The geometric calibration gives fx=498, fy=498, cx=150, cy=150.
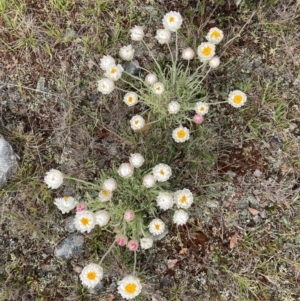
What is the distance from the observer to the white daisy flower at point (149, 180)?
8.13 ft

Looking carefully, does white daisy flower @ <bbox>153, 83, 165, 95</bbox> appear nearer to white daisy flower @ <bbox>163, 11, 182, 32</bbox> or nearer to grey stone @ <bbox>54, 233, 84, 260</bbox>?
white daisy flower @ <bbox>163, 11, 182, 32</bbox>

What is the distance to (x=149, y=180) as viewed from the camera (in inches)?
97.6

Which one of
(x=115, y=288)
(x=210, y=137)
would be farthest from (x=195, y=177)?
(x=115, y=288)

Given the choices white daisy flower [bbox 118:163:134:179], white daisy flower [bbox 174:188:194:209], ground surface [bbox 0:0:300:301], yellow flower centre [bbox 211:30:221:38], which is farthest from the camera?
ground surface [bbox 0:0:300:301]

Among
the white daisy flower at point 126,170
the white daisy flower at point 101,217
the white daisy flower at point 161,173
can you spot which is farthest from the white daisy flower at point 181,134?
the white daisy flower at point 101,217

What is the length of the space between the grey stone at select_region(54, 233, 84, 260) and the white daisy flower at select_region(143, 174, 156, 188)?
617mm

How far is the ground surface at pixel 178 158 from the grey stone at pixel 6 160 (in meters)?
0.05

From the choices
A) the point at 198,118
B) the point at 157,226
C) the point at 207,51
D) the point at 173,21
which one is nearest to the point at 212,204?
the point at 157,226

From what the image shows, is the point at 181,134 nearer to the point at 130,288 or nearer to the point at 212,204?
the point at 212,204

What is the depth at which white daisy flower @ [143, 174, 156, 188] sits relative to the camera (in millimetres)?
2479

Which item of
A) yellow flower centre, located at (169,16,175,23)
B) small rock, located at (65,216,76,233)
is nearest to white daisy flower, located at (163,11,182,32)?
yellow flower centre, located at (169,16,175,23)

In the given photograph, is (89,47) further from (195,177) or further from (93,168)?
(195,177)

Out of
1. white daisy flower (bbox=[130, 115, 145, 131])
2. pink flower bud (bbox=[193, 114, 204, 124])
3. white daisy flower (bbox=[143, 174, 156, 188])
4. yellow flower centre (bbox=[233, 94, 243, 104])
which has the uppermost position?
yellow flower centre (bbox=[233, 94, 243, 104])

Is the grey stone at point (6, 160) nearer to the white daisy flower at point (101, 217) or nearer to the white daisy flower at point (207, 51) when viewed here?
the white daisy flower at point (101, 217)
